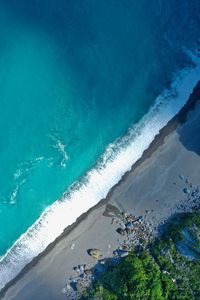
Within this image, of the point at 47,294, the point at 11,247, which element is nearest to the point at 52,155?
the point at 11,247

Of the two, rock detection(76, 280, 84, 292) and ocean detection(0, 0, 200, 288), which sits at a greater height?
ocean detection(0, 0, 200, 288)

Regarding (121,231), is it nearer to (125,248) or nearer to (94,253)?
(125,248)

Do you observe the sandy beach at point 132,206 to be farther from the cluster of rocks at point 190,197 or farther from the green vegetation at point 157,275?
the green vegetation at point 157,275

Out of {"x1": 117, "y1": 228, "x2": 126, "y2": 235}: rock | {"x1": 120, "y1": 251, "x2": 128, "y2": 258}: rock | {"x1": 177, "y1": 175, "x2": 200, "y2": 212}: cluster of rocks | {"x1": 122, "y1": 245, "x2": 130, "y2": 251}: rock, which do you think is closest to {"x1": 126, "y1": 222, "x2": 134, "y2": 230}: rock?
{"x1": 117, "y1": 228, "x2": 126, "y2": 235}: rock

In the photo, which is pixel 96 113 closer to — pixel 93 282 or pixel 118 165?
pixel 118 165

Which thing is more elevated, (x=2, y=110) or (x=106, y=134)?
(x=2, y=110)

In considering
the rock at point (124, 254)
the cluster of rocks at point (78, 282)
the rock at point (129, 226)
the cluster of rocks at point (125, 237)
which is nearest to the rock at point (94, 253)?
the cluster of rocks at point (125, 237)

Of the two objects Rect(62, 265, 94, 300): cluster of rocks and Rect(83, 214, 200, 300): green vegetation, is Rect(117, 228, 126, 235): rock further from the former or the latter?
Rect(62, 265, 94, 300): cluster of rocks

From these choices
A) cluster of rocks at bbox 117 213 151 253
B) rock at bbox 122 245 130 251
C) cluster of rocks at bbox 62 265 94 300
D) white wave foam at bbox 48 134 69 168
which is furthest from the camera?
white wave foam at bbox 48 134 69 168
